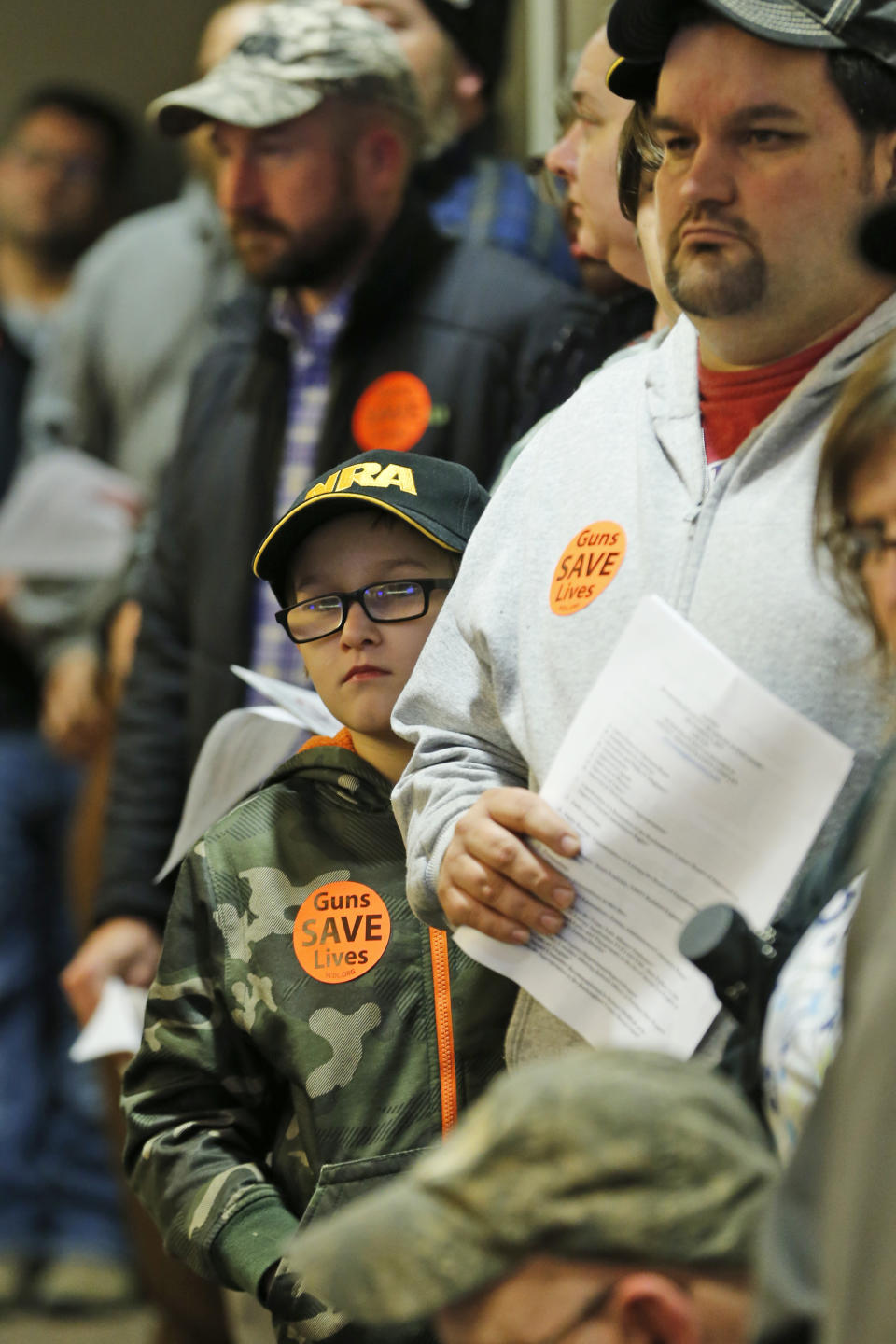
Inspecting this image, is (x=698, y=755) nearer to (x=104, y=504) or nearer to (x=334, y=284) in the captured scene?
(x=334, y=284)

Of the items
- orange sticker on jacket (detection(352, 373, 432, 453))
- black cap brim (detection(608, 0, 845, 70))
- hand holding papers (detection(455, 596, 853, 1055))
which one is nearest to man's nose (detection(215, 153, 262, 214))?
orange sticker on jacket (detection(352, 373, 432, 453))

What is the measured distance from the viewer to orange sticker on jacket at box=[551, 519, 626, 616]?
1.19 m

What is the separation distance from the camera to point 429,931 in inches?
53.8

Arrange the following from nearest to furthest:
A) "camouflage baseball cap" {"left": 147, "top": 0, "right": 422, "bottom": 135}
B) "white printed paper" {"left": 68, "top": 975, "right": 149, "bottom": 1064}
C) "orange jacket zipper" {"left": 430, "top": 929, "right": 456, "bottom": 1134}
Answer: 1. "orange jacket zipper" {"left": 430, "top": 929, "right": 456, "bottom": 1134}
2. "white printed paper" {"left": 68, "top": 975, "right": 149, "bottom": 1064}
3. "camouflage baseball cap" {"left": 147, "top": 0, "right": 422, "bottom": 135}

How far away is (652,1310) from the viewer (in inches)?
30.4

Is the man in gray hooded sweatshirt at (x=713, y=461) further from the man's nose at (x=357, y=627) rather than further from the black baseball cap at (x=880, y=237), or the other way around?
the man's nose at (x=357, y=627)

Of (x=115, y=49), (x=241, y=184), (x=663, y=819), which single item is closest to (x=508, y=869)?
(x=663, y=819)

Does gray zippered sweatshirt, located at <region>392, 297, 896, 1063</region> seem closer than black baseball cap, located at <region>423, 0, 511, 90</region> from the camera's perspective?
Yes

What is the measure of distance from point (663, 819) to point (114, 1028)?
3.00ft

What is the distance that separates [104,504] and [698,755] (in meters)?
1.98

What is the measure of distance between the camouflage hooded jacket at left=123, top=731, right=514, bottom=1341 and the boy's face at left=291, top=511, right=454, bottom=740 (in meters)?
0.06

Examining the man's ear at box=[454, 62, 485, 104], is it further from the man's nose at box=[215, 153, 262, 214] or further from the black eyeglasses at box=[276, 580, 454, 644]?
the black eyeglasses at box=[276, 580, 454, 644]

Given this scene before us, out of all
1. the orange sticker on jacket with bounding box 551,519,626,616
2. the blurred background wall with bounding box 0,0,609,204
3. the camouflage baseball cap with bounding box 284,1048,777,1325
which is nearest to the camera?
the camouflage baseball cap with bounding box 284,1048,777,1325

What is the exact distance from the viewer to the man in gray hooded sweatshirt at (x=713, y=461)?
1.10m
